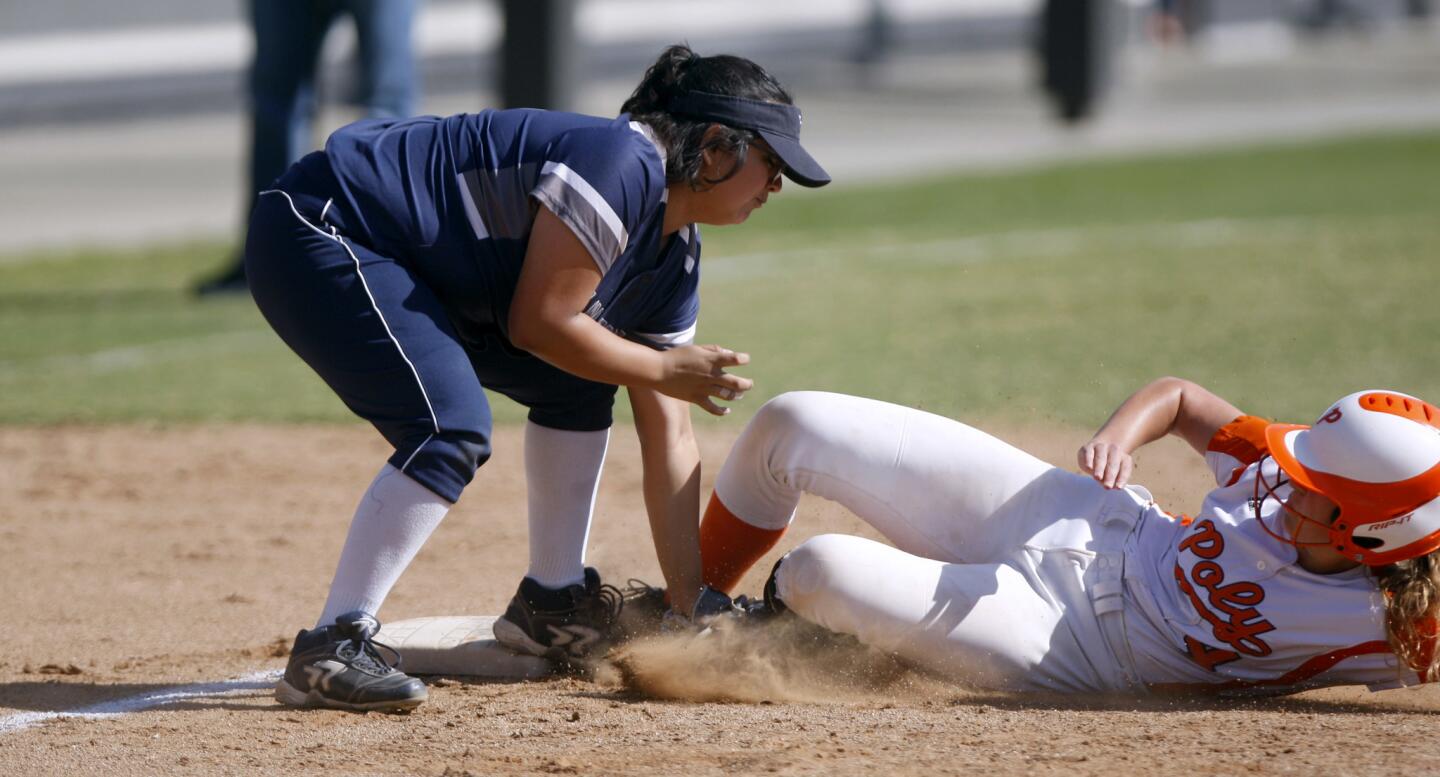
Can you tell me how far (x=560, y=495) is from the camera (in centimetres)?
369

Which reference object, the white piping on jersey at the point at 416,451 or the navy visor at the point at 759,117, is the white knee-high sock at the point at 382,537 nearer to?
the white piping on jersey at the point at 416,451

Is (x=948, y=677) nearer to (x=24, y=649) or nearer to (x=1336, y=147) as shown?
(x=24, y=649)

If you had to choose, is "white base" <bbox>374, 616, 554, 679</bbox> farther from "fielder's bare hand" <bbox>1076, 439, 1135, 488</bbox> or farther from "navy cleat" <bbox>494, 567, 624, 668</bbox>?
"fielder's bare hand" <bbox>1076, 439, 1135, 488</bbox>

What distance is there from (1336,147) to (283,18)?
35.6 ft

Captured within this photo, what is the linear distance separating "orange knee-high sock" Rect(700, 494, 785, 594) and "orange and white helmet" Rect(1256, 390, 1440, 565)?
44.3 inches

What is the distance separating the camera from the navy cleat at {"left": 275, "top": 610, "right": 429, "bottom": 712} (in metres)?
3.21

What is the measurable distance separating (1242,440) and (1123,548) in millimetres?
310

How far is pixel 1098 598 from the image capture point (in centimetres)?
326

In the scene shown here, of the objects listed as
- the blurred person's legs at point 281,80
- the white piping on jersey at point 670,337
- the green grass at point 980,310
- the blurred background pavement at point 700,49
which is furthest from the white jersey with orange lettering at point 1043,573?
the blurred background pavement at point 700,49

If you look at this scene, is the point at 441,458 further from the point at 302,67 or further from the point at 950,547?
the point at 302,67

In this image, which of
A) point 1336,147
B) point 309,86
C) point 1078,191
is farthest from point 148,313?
point 1336,147

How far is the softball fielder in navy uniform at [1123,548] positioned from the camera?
9.84 ft

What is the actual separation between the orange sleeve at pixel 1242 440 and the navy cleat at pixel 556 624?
4.29 ft

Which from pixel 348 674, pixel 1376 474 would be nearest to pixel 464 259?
pixel 348 674
